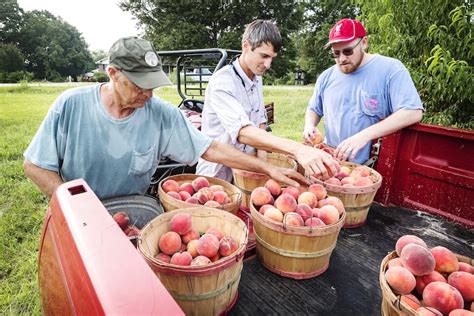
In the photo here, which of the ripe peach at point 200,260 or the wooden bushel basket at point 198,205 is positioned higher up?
the wooden bushel basket at point 198,205

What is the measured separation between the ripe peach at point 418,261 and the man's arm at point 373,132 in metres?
1.22

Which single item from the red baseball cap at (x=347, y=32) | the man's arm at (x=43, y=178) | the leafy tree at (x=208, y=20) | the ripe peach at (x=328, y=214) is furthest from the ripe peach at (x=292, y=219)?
the leafy tree at (x=208, y=20)

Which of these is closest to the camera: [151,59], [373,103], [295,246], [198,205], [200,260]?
[200,260]

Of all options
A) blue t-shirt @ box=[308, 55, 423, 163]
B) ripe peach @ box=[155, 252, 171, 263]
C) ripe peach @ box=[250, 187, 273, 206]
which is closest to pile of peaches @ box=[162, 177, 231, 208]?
ripe peach @ box=[250, 187, 273, 206]

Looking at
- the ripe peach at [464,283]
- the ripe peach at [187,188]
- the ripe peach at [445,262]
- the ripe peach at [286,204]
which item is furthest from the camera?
the ripe peach at [187,188]

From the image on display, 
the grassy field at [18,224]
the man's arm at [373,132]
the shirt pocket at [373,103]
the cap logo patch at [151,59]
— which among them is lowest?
the grassy field at [18,224]

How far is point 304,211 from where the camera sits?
1716 mm

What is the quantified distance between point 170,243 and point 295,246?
603 millimetres

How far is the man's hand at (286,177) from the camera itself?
2.12 meters

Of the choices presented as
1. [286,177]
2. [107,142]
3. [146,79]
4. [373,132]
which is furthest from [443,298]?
[107,142]

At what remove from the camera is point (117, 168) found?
216cm

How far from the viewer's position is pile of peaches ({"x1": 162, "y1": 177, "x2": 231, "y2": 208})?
1.89 m

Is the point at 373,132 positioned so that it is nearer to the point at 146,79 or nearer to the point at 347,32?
the point at 347,32

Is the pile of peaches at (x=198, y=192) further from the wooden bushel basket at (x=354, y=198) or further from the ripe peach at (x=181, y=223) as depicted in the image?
the wooden bushel basket at (x=354, y=198)
